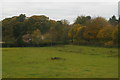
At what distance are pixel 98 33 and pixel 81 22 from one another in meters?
17.9

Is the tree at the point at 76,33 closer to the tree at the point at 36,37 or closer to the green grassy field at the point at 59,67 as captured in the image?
the tree at the point at 36,37

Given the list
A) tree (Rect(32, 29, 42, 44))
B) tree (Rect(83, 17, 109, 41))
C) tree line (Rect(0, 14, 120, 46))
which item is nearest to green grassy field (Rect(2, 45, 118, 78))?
tree (Rect(83, 17, 109, 41))

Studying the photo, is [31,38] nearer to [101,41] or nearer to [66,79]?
[101,41]

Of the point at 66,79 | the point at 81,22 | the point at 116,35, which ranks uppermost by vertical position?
the point at 81,22

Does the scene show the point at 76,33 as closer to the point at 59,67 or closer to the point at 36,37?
the point at 36,37

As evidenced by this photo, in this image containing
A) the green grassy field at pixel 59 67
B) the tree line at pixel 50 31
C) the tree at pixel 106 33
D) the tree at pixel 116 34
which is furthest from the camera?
the tree line at pixel 50 31

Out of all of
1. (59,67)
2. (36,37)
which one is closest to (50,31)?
(36,37)

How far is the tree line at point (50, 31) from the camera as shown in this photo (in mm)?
48562

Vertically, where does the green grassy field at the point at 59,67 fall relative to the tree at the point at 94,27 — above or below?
below

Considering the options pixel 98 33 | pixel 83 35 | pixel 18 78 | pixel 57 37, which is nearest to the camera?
pixel 18 78

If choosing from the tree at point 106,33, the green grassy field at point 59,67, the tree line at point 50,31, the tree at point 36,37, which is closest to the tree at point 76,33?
the tree line at point 50,31

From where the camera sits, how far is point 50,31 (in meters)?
61.1

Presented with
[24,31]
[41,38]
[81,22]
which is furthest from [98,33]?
[24,31]

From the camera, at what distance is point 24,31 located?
63625 millimetres
